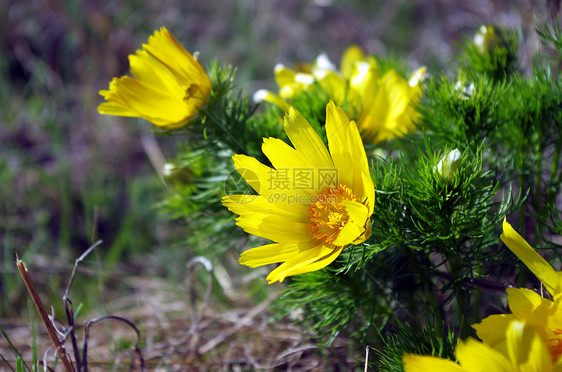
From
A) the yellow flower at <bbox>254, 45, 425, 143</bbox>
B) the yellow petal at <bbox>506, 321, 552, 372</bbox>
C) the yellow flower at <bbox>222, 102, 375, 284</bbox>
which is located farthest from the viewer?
the yellow flower at <bbox>254, 45, 425, 143</bbox>

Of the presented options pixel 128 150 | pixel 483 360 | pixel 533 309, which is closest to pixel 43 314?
pixel 483 360

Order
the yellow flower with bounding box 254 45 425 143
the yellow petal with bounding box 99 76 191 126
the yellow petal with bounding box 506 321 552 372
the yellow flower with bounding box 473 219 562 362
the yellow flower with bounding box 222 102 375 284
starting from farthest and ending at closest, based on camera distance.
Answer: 1. the yellow flower with bounding box 254 45 425 143
2. the yellow petal with bounding box 99 76 191 126
3. the yellow flower with bounding box 222 102 375 284
4. the yellow flower with bounding box 473 219 562 362
5. the yellow petal with bounding box 506 321 552 372

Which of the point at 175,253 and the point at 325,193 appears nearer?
the point at 325,193

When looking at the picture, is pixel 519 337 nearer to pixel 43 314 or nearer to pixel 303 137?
pixel 303 137

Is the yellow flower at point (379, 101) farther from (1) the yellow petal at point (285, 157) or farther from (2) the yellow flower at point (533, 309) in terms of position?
(2) the yellow flower at point (533, 309)

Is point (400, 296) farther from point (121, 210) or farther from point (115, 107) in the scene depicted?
point (121, 210)

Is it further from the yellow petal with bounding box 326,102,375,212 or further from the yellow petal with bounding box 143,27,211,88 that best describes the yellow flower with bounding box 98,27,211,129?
the yellow petal with bounding box 326,102,375,212

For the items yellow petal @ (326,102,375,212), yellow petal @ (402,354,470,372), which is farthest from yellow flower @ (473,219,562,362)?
yellow petal @ (326,102,375,212)

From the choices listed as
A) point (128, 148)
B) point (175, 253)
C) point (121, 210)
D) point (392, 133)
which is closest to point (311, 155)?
point (392, 133)

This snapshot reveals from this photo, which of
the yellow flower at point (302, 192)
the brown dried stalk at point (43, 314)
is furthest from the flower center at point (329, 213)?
the brown dried stalk at point (43, 314)
